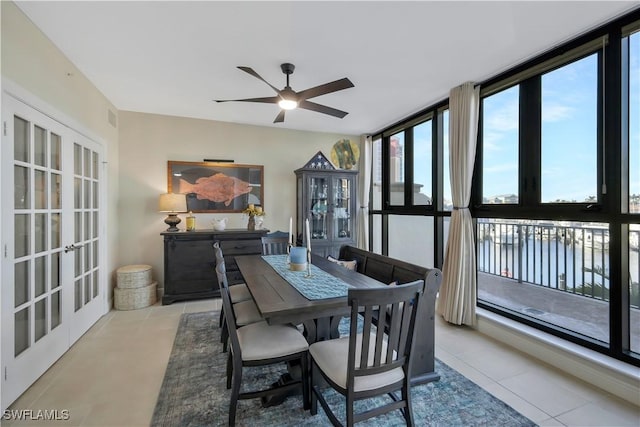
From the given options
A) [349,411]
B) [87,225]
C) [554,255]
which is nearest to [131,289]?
[87,225]

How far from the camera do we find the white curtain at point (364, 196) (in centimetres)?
525

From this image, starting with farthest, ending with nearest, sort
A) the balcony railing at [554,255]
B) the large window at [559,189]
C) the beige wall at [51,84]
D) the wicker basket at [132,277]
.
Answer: the wicker basket at [132,277] < the balcony railing at [554,255] < the large window at [559,189] < the beige wall at [51,84]

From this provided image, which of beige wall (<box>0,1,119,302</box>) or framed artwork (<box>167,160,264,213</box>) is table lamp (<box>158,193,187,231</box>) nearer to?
framed artwork (<box>167,160,264,213</box>)

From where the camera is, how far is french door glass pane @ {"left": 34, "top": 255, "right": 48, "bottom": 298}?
231 cm

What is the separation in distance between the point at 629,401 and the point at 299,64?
12.1 ft

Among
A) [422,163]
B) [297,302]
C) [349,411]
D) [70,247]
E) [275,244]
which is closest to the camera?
[349,411]

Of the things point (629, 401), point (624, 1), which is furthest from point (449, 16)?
point (629, 401)

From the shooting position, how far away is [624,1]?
1.99 meters

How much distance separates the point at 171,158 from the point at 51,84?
196cm

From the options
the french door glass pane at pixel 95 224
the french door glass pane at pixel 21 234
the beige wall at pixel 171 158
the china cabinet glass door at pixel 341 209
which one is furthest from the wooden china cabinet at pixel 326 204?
the french door glass pane at pixel 21 234

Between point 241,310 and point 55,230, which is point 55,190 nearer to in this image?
point 55,230

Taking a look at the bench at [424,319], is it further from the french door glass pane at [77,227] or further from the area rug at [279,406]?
the french door glass pane at [77,227]

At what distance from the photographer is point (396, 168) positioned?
4.94m

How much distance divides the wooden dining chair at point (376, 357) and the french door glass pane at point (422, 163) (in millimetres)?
2865
